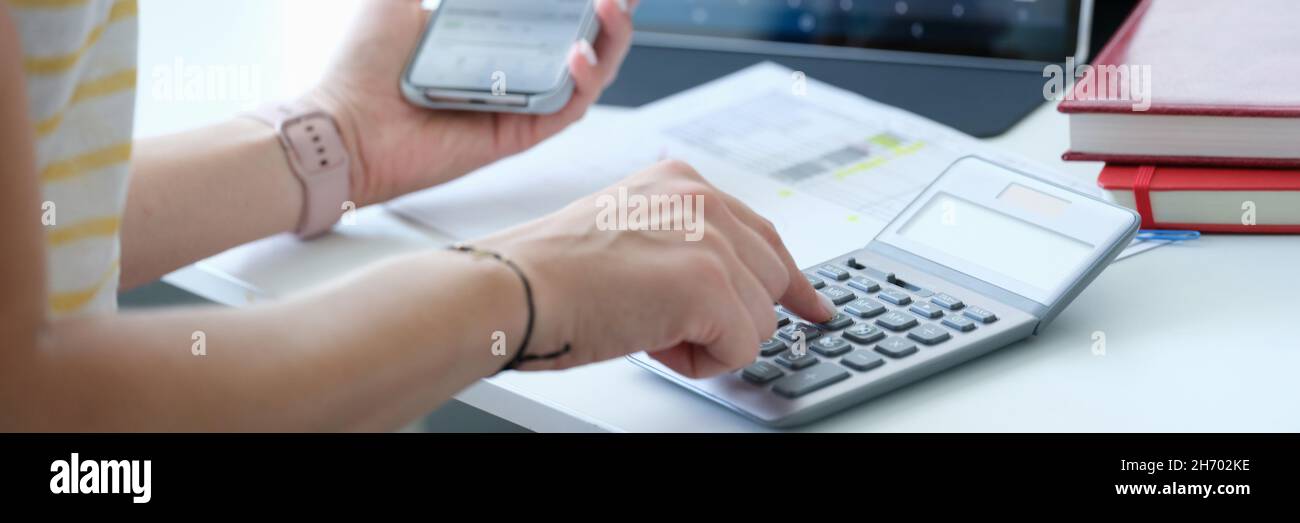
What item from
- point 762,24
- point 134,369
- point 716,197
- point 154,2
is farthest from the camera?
point 154,2

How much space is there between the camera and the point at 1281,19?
73 centimetres

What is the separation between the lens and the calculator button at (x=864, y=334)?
1.82ft

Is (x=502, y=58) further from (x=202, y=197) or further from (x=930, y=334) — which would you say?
(x=930, y=334)

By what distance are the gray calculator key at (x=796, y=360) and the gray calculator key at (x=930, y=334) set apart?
46 millimetres

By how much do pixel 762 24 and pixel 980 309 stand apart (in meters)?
0.46

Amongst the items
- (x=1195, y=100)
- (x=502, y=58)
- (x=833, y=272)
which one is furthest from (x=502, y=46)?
(x=1195, y=100)

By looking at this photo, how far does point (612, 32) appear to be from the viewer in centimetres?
79

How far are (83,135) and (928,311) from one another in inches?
14.2

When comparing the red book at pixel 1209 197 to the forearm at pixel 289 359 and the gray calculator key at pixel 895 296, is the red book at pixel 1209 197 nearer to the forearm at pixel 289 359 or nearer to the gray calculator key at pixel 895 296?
the gray calculator key at pixel 895 296

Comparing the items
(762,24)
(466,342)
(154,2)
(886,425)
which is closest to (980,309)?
(886,425)

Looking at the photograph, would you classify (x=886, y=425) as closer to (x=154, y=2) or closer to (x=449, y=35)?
(x=449, y=35)

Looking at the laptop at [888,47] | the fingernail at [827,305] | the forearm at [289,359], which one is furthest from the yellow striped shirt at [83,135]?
the laptop at [888,47]

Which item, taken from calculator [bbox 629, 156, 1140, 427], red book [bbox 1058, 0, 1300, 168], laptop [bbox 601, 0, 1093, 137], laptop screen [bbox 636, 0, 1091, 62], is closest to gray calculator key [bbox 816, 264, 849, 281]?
calculator [bbox 629, 156, 1140, 427]
